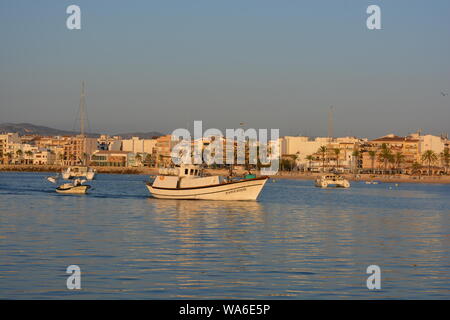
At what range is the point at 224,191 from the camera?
222ft

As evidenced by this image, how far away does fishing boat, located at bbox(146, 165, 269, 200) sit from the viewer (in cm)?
6725

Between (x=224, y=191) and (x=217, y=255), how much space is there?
124ft

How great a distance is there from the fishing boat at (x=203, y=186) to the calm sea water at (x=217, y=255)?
1421 centimetres

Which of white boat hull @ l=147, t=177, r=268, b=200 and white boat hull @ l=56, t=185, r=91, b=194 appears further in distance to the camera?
white boat hull @ l=56, t=185, r=91, b=194

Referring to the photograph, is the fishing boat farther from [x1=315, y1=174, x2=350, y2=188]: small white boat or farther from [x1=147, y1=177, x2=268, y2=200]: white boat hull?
[x1=315, y1=174, x2=350, y2=188]: small white boat

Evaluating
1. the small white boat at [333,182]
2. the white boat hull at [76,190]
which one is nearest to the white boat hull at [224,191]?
the white boat hull at [76,190]

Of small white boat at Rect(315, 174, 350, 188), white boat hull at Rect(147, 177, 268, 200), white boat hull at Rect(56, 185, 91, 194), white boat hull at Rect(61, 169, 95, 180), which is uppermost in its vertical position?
white boat hull at Rect(147, 177, 268, 200)

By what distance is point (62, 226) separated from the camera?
41.2 m

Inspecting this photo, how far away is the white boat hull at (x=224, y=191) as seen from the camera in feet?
220

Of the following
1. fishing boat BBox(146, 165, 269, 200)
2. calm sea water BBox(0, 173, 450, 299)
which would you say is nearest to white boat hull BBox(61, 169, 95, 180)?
fishing boat BBox(146, 165, 269, 200)
